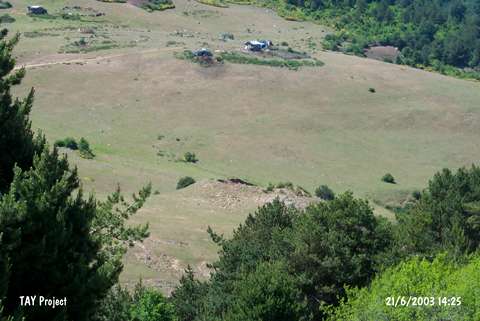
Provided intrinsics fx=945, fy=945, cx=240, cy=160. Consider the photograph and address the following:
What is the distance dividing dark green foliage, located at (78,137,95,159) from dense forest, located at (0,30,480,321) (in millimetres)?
21342

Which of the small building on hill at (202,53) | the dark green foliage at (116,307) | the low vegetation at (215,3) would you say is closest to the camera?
the dark green foliage at (116,307)

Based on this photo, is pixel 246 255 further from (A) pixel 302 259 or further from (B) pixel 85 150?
(B) pixel 85 150

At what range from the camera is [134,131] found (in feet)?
217

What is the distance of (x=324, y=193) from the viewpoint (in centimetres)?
5362

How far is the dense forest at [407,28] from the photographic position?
125000mm

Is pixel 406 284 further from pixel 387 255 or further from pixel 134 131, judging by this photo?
pixel 134 131

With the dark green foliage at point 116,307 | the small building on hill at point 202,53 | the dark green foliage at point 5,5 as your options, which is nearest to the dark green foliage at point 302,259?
the dark green foliage at point 116,307

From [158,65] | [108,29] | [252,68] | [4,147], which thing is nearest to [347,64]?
[252,68]

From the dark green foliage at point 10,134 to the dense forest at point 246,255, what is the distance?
0.02 meters

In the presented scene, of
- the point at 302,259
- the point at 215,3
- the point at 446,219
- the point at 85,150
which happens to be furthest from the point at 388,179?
the point at 215,3

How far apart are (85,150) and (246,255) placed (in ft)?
89.9

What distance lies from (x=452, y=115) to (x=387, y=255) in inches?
1913

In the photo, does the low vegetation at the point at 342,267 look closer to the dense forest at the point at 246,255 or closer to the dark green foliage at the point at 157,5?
the dense forest at the point at 246,255
